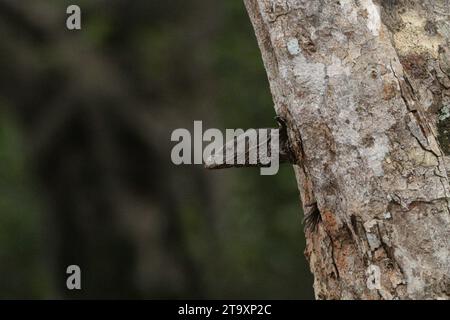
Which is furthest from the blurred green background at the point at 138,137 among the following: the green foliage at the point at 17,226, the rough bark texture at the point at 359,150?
the rough bark texture at the point at 359,150

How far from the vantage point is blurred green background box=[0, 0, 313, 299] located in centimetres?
732

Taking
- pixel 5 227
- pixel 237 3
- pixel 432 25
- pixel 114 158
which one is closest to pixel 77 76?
pixel 114 158

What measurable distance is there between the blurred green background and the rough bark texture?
4.31m

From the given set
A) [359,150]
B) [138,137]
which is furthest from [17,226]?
[359,150]

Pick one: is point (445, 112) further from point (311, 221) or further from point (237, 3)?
point (237, 3)

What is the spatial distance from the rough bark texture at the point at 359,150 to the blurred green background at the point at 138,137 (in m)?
4.31

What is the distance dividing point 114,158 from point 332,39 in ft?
16.5

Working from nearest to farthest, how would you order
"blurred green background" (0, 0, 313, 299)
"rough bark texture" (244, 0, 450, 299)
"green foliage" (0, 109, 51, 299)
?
"rough bark texture" (244, 0, 450, 299)
"blurred green background" (0, 0, 313, 299)
"green foliage" (0, 109, 51, 299)

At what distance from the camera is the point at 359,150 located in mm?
2531

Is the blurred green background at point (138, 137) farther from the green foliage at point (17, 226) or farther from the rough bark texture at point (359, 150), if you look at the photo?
the rough bark texture at point (359, 150)

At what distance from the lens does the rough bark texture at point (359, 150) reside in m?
2.49

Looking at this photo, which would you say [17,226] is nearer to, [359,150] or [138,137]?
[138,137]

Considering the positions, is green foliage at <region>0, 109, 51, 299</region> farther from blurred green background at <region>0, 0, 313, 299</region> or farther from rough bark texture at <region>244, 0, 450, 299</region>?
rough bark texture at <region>244, 0, 450, 299</region>

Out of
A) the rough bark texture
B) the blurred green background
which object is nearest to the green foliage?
the blurred green background
